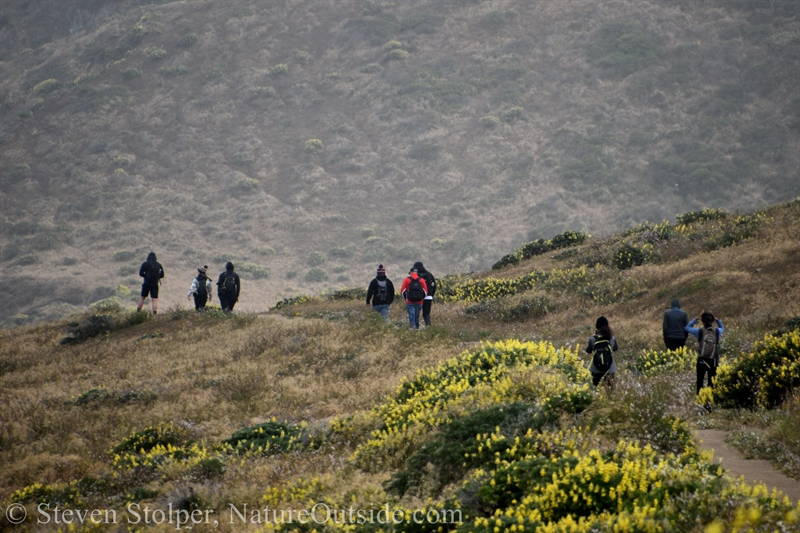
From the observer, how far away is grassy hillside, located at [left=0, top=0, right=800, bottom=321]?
181 ft

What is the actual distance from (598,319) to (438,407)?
269 centimetres

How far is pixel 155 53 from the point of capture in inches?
3012

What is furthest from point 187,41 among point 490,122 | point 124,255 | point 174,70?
point 490,122

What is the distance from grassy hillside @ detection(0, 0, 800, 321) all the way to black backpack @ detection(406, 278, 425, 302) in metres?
29.9

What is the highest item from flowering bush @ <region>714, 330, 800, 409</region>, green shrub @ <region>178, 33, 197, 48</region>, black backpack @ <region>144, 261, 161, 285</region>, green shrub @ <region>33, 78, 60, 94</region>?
green shrub @ <region>178, 33, 197, 48</region>

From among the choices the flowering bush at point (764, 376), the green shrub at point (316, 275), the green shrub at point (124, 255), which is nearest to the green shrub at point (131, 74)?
the green shrub at point (124, 255)

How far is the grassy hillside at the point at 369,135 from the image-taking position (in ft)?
181

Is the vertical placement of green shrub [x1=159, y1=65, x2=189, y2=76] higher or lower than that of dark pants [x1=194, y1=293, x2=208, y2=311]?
higher

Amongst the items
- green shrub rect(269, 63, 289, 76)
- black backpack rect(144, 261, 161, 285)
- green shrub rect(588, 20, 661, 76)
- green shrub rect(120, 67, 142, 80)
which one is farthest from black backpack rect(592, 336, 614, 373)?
green shrub rect(120, 67, 142, 80)

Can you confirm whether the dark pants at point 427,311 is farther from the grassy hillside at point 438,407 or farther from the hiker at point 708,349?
the hiker at point 708,349

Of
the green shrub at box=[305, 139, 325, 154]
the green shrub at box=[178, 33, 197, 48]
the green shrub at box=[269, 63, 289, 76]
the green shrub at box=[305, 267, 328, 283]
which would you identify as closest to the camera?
the green shrub at box=[305, 267, 328, 283]

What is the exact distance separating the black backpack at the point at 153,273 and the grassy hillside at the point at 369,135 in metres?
22.6

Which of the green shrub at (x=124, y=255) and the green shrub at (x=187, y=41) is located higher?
the green shrub at (x=187, y=41)

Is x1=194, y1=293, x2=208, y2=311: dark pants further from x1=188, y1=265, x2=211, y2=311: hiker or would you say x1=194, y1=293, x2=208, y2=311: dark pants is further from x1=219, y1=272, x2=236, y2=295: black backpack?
x1=219, y1=272, x2=236, y2=295: black backpack
